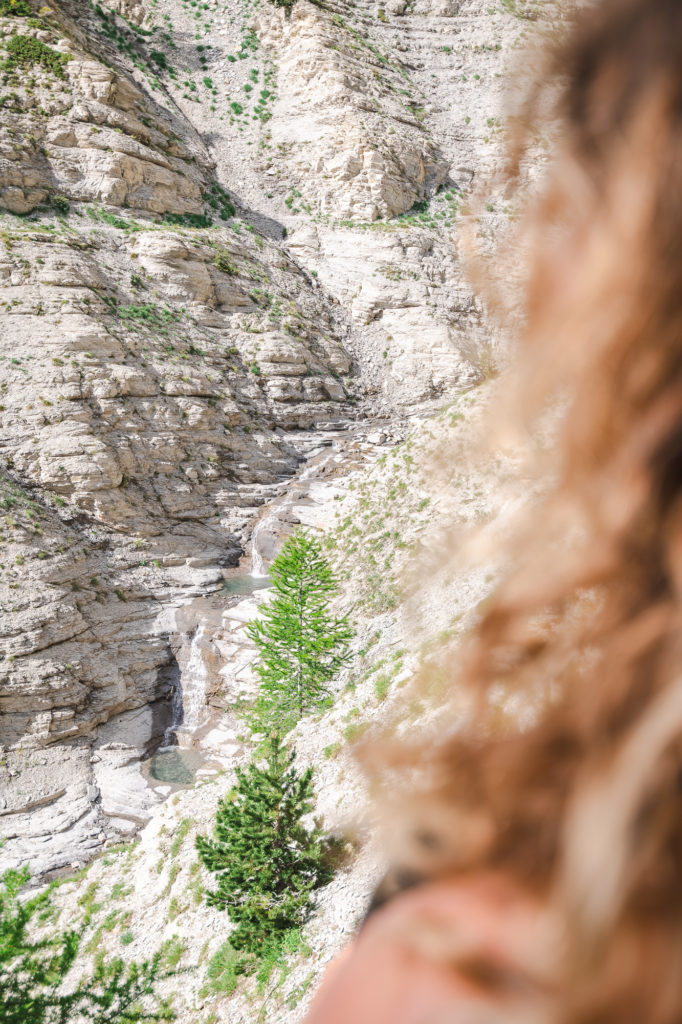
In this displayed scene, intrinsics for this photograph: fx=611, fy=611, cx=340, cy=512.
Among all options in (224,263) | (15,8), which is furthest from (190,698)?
(15,8)

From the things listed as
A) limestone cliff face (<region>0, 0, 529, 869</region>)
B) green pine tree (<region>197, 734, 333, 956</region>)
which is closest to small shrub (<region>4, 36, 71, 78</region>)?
limestone cliff face (<region>0, 0, 529, 869</region>)

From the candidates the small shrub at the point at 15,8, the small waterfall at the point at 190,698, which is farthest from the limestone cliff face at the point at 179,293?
the small shrub at the point at 15,8

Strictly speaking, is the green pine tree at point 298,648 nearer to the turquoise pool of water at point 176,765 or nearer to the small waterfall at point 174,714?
the turquoise pool of water at point 176,765

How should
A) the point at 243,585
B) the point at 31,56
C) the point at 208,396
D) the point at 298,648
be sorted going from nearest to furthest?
the point at 298,648 < the point at 243,585 < the point at 208,396 < the point at 31,56

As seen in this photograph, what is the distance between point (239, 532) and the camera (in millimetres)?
23188

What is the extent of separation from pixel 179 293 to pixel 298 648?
20.0 metres

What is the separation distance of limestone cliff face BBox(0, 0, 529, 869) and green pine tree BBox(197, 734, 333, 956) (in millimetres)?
7776

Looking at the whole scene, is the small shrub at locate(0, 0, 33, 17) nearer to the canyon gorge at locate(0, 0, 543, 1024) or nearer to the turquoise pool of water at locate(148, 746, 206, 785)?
the canyon gorge at locate(0, 0, 543, 1024)

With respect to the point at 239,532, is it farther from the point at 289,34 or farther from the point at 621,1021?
the point at 289,34

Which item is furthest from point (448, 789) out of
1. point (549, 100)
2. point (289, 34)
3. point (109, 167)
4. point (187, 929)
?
point (289, 34)

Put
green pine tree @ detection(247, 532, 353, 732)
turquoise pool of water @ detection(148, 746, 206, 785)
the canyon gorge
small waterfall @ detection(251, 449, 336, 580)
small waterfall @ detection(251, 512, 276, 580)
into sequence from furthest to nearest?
small waterfall @ detection(251, 449, 336, 580) < small waterfall @ detection(251, 512, 276, 580) < turquoise pool of water @ detection(148, 746, 206, 785) < green pine tree @ detection(247, 532, 353, 732) < the canyon gorge

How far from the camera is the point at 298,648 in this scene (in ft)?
44.9

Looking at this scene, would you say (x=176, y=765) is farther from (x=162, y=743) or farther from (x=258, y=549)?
(x=258, y=549)

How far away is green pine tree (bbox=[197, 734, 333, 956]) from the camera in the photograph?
7.36 meters
